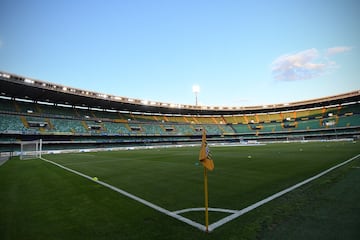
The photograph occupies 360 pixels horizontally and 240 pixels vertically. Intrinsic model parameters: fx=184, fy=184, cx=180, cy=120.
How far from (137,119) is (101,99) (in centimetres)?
1746

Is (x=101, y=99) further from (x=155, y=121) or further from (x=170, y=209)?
(x=170, y=209)

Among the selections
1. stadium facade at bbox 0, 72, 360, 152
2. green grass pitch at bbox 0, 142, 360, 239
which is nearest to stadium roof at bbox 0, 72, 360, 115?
stadium facade at bbox 0, 72, 360, 152

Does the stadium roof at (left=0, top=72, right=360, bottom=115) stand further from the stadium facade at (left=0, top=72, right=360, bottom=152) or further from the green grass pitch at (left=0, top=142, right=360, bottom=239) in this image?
the green grass pitch at (left=0, top=142, right=360, bottom=239)

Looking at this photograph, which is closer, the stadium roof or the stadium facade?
the stadium roof

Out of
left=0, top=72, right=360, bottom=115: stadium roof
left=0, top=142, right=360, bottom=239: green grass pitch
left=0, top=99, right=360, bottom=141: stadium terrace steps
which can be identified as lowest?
left=0, top=142, right=360, bottom=239: green grass pitch

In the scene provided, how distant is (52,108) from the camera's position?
161ft

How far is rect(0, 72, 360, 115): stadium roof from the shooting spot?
1442 inches

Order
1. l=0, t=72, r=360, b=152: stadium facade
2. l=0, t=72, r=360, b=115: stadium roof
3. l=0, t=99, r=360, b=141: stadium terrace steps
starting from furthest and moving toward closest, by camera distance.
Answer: l=0, t=99, r=360, b=141: stadium terrace steps < l=0, t=72, r=360, b=152: stadium facade < l=0, t=72, r=360, b=115: stadium roof

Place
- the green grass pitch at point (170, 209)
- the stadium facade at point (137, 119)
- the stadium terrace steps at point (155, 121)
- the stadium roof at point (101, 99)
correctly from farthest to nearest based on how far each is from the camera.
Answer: the stadium terrace steps at point (155, 121) < the stadium facade at point (137, 119) < the stadium roof at point (101, 99) < the green grass pitch at point (170, 209)

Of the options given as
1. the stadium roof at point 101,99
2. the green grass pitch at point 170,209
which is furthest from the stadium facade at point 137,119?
the green grass pitch at point 170,209

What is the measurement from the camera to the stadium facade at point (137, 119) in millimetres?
39719

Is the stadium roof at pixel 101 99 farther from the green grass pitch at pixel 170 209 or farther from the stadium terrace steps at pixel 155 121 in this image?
the green grass pitch at pixel 170 209

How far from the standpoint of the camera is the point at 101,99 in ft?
162

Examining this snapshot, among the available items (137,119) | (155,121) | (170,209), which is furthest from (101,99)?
(170,209)
